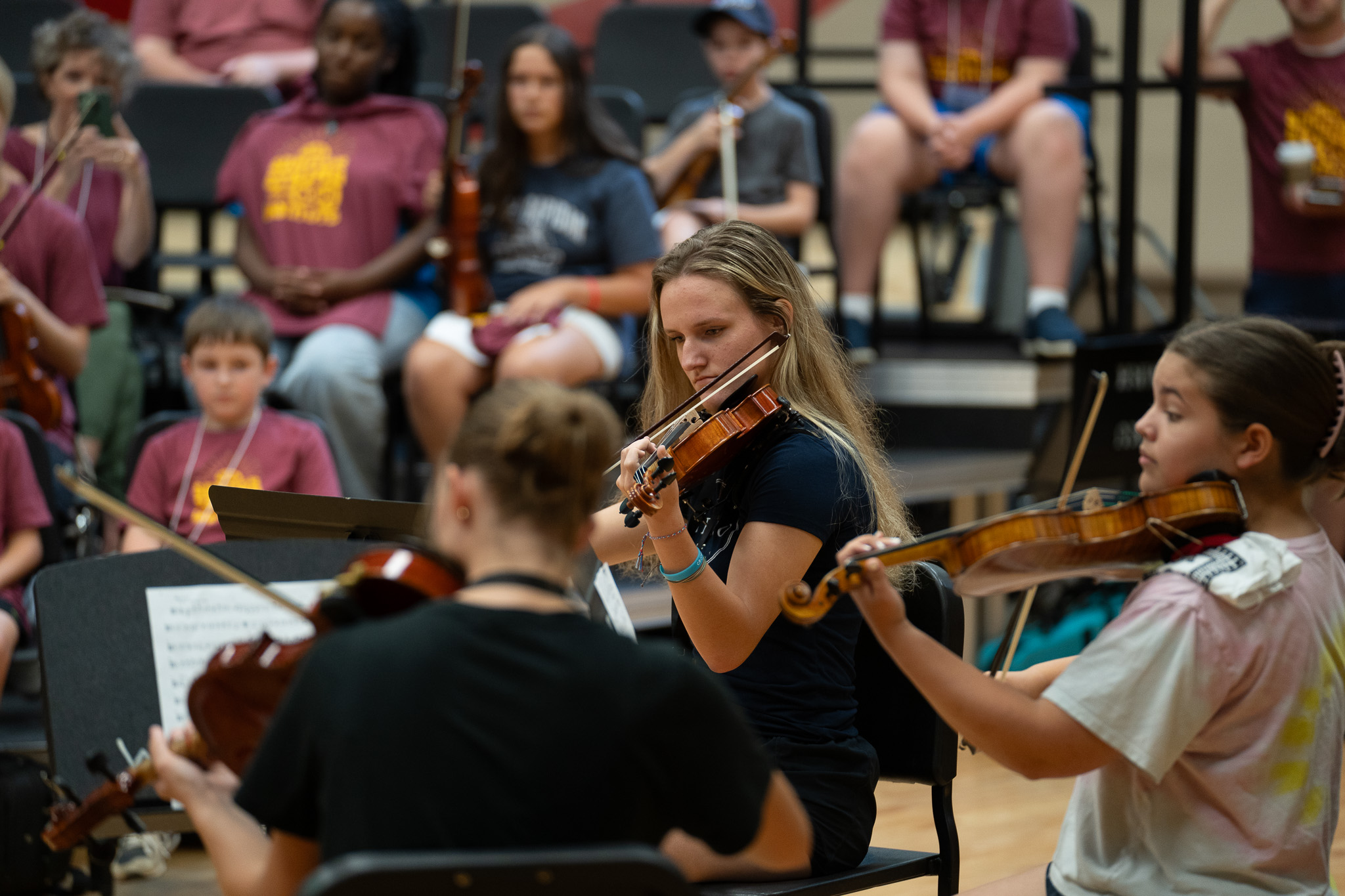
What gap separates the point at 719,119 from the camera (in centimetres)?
403

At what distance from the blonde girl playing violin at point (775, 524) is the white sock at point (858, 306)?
2266 millimetres

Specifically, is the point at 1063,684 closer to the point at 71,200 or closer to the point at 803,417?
the point at 803,417

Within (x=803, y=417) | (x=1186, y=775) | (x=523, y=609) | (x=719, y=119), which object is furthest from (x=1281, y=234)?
(x=523, y=609)

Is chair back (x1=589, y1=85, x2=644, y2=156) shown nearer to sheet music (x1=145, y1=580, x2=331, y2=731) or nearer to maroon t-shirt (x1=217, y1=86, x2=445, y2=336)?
maroon t-shirt (x1=217, y1=86, x2=445, y2=336)

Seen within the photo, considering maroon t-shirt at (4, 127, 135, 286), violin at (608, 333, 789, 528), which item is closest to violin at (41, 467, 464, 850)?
violin at (608, 333, 789, 528)

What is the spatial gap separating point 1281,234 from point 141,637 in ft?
11.1

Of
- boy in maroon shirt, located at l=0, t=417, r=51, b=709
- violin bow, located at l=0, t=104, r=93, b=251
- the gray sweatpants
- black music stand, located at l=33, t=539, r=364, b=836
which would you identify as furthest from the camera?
the gray sweatpants

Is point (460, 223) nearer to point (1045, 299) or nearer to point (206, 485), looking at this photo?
point (206, 485)

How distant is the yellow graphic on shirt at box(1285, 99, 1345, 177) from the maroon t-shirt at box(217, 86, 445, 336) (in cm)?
237

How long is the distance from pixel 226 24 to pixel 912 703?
3.52 meters

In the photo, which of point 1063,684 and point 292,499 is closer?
point 1063,684

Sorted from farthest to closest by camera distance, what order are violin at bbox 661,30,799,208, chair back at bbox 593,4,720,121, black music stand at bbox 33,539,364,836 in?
chair back at bbox 593,4,720,121 < violin at bbox 661,30,799,208 < black music stand at bbox 33,539,364,836

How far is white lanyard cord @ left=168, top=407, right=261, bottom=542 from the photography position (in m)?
2.97

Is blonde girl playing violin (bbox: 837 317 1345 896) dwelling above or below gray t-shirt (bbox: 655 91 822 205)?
below
